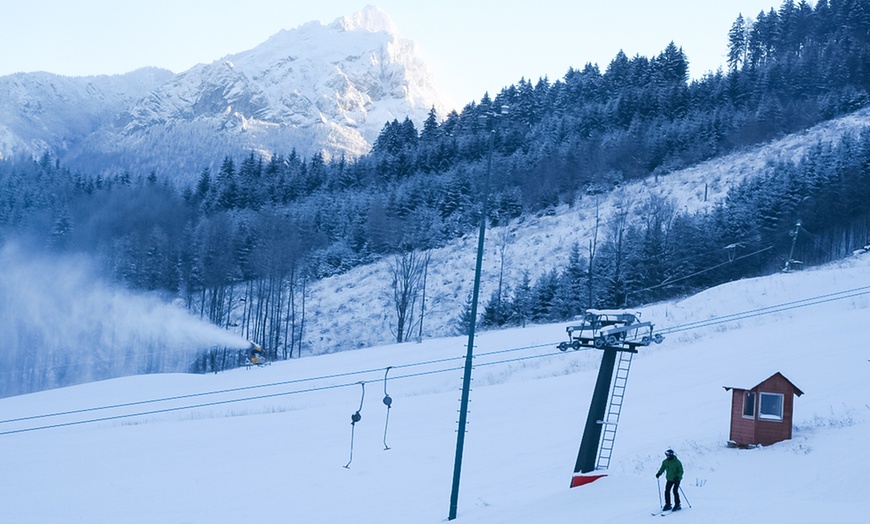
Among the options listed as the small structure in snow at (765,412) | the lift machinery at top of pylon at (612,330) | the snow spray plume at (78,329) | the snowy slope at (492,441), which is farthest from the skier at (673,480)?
the snow spray plume at (78,329)

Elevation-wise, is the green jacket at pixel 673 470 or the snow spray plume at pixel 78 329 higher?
the green jacket at pixel 673 470

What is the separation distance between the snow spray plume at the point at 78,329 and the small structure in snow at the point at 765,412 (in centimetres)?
6467

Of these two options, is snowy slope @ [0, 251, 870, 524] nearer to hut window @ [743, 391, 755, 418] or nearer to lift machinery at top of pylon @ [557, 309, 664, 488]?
hut window @ [743, 391, 755, 418]

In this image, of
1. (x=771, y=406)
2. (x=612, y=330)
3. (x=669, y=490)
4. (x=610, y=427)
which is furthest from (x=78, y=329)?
(x=669, y=490)

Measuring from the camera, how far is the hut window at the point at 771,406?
2212cm

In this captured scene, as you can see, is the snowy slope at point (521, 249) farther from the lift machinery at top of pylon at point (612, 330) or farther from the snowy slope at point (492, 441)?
the lift machinery at top of pylon at point (612, 330)

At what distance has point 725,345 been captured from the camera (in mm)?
38000

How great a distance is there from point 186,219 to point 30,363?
3198 centimetres

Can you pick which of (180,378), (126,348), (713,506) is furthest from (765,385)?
(126,348)

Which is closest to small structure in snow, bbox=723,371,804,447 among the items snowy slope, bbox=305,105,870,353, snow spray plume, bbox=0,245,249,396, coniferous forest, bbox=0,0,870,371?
coniferous forest, bbox=0,0,870,371

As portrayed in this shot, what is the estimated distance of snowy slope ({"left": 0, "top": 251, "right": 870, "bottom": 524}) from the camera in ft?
62.1

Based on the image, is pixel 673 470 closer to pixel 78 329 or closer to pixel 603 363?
pixel 603 363

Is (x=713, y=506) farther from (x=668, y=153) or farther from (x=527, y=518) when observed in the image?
(x=668, y=153)

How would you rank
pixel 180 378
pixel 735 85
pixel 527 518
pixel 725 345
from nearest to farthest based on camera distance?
1. pixel 527 518
2. pixel 725 345
3. pixel 180 378
4. pixel 735 85
